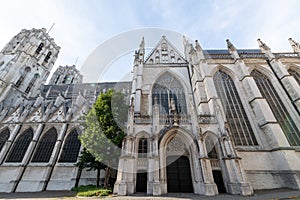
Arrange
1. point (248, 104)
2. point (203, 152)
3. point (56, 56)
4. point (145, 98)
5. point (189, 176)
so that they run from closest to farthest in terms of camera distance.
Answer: point (203, 152), point (189, 176), point (248, 104), point (145, 98), point (56, 56)

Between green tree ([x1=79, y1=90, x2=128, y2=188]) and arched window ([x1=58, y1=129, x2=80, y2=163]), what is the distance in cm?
491

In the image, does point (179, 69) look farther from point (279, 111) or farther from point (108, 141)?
point (108, 141)

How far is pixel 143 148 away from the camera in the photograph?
10.1 meters

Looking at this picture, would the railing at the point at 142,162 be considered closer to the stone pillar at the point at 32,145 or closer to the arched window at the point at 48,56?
the stone pillar at the point at 32,145

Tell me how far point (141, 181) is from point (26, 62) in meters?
29.3

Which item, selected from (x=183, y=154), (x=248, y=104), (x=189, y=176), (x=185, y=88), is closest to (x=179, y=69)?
(x=185, y=88)

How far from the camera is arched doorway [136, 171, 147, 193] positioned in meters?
9.03

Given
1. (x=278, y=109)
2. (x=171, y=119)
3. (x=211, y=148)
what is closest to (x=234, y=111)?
(x=278, y=109)

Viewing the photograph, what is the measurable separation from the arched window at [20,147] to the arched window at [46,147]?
1603 millimetres

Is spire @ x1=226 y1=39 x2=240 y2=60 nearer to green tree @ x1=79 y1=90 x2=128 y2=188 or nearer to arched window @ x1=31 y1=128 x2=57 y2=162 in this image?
green tree @ x1=79 y1=90 x2=128 y2=188

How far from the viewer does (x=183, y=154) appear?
10273mm

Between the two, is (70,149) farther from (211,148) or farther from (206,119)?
(206,119)

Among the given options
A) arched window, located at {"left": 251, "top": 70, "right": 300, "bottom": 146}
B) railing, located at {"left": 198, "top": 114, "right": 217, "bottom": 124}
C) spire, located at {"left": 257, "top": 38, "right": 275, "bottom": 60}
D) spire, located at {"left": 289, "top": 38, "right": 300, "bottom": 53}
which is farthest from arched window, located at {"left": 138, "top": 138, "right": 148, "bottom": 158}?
spire, located at {"left": 289, "top": 38, "right": 300, "bottom": 53}

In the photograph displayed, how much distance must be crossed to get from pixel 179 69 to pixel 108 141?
11981 mm
